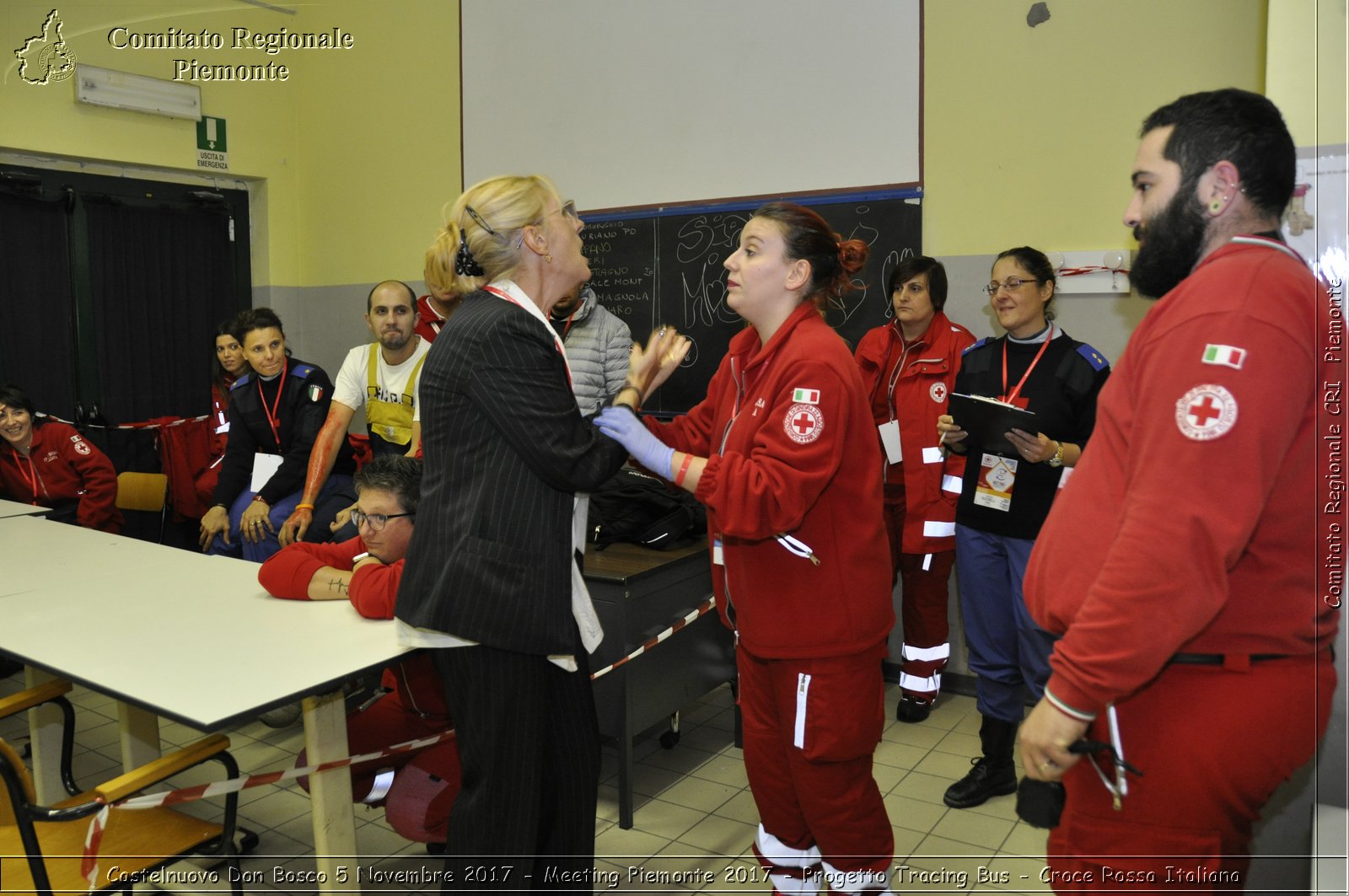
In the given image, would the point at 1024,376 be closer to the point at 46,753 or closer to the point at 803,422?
the point at 803,422

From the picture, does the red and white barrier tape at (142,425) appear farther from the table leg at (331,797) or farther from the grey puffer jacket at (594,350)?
the table leg at (331,797)

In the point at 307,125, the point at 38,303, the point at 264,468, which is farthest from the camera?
the point at 307,125

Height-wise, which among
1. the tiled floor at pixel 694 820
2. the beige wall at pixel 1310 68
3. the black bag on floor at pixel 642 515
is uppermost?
the beige wall at pixel 1310 68

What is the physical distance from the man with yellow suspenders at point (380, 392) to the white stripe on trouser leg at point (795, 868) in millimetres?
2353

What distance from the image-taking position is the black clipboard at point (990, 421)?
2.76 metres

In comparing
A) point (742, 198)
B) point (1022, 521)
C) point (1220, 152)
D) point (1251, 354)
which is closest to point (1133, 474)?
point (1251, 354)

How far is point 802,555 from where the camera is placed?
6.53 feet

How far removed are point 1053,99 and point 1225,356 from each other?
2949 millimetres

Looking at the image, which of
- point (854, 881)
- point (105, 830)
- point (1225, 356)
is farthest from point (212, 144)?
point (1225, 356)

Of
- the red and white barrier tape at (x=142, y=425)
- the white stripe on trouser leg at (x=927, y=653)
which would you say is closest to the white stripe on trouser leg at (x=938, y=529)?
the white stripe on trouser leg at (x=927, y=653)

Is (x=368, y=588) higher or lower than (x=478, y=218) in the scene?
lower

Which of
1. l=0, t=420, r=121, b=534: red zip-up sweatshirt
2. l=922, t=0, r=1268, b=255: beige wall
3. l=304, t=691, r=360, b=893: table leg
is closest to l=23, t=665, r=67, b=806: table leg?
l=304, t=691, r=360, b=893: table leg
